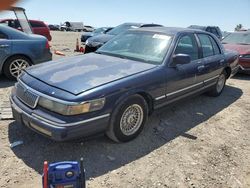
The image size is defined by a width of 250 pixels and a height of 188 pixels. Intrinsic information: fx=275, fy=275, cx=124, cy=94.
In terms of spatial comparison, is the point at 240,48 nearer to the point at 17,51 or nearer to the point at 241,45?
the point at 241,45

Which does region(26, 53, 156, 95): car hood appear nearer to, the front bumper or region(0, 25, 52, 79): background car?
the front bumper

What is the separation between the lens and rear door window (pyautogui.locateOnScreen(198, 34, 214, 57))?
5.34 meters

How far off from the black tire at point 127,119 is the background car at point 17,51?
3.80 m

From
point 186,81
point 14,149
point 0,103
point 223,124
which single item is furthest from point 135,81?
point 0,103

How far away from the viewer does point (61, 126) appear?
9.86 feet

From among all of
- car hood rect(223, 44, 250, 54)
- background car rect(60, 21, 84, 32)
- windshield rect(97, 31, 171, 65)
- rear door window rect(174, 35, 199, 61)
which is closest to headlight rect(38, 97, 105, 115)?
windshield rect(97, 31, 171, 65)

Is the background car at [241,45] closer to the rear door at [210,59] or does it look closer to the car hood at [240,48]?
the car hood at [240,48]

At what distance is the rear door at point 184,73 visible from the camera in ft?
14.1

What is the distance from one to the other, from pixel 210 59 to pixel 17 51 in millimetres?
4276

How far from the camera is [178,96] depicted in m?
4.56

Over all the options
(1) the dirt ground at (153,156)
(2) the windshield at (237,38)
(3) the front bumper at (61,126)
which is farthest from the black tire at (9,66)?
(2) the windshield at (237,38)

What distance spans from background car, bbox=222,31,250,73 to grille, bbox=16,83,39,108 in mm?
7221

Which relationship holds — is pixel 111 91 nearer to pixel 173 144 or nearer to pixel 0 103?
pixel 173 144

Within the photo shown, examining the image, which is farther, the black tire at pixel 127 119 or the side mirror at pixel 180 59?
the side mirror at pixel 180 59
